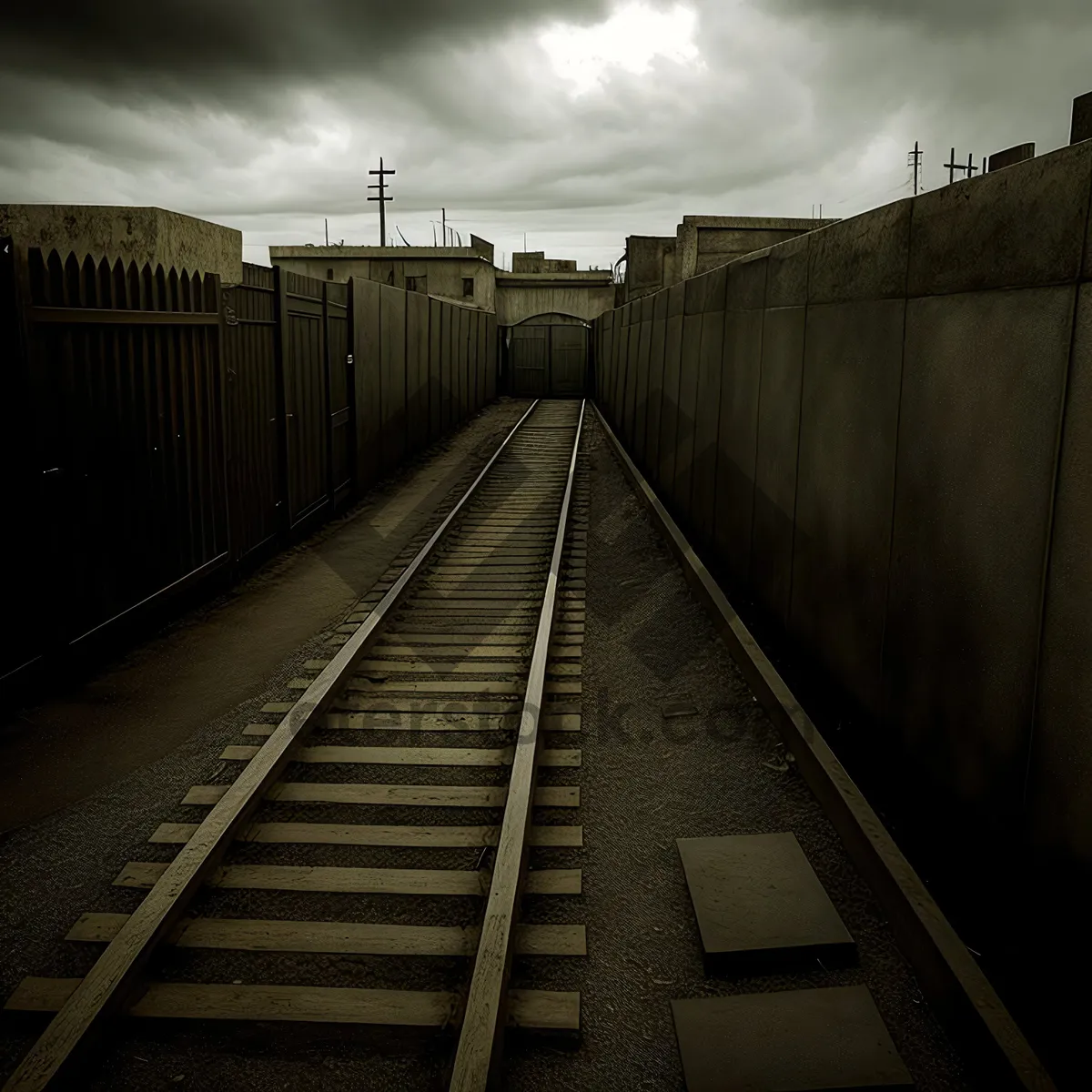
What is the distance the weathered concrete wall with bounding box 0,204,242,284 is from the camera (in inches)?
218

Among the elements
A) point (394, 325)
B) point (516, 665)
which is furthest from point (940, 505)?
Result: point (394, 325)

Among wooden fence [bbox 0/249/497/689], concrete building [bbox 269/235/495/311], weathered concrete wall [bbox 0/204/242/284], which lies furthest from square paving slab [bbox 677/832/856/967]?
concrete building [bbox 269/235/495/311]

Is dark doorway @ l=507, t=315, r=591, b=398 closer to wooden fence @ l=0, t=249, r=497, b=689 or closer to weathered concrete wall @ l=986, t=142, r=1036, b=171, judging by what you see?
wooden fence @ l=0, t=249, r=497, b=689

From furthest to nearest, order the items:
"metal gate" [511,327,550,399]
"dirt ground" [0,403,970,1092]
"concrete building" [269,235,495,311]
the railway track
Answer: "concrete building" [269,235,495,311] < "metal gate" [511,327,550,399] < the railway track < "dirt ground" [0,403,970,1092]

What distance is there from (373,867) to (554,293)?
42.7 metres

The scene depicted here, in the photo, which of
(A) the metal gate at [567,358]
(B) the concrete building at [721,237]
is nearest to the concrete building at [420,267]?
(A) the metal gate at [567,358]

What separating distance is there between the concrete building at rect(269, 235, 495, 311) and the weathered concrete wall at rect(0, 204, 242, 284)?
34.4 m

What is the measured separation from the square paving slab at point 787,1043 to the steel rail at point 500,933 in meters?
0.65

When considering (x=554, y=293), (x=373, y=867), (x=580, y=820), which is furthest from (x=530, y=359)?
(x=373, y=867)

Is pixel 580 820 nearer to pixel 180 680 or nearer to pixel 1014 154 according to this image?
pixel 180 680

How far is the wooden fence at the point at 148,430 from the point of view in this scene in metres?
5.42

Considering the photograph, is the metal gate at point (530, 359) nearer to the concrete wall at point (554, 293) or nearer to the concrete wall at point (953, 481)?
the concrete wall at point (554, 293)

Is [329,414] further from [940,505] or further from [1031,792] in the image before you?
[1031,792]

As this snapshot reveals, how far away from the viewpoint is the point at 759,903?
3789mm
